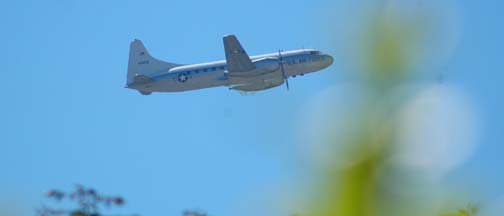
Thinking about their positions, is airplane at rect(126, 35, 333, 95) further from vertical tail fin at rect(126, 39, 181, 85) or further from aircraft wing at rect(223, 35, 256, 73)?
vertical tail fin at rect(126, 39, 181, 85)

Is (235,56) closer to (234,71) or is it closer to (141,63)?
(234,71)

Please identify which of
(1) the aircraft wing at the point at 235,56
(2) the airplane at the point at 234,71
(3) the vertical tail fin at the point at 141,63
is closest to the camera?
(1) the aircraft wing at the point at 235,56

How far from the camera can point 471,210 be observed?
15.7 ft

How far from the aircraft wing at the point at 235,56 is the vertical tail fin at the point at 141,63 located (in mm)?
9652

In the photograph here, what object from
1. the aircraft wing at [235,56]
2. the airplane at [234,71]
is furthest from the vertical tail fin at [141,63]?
the aircraft wing at [235,56]

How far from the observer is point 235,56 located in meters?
84.4

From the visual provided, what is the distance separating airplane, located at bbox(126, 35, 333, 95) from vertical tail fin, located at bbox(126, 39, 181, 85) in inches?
80.2

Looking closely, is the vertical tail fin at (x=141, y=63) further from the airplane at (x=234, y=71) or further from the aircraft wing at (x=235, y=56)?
the aircraft wing at (x=235, y=56)

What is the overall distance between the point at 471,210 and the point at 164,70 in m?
86.5

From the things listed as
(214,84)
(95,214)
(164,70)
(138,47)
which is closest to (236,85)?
(214,84)

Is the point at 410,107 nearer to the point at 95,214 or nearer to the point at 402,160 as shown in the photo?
the point at 402,160

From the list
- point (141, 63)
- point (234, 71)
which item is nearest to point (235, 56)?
point (234, 71)

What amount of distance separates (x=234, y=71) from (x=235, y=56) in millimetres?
Answer: 1563

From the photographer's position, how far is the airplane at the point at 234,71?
8456 cm
